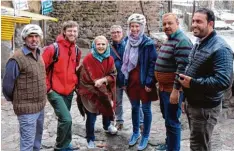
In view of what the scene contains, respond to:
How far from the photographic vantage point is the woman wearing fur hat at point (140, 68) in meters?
4.14

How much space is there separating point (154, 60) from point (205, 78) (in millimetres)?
1254

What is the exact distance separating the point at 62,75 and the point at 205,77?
1819 millimetres

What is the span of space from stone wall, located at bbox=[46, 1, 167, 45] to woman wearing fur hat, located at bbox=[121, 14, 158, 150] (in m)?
8.40

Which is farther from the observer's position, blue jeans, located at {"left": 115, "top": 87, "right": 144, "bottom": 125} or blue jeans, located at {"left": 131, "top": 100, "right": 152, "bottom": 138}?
blue jeans, located at {"left": 115, "top": 87, "right": 144, "bottom": 125}

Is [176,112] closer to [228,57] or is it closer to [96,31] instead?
→ [228,57]

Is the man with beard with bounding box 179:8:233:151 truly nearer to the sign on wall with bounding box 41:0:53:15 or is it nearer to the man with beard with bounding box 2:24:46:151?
the man with beard with bounding box 2:24:46:151

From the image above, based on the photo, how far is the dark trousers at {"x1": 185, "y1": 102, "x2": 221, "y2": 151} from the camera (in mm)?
3051

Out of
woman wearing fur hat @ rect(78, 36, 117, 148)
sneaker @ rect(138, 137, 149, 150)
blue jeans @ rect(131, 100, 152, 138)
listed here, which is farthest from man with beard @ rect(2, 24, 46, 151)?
sneaker @ rect(138, 137, 149, 150)

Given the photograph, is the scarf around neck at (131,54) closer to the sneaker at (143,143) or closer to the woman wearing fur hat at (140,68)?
the woman wearing fur hat at (140,68)

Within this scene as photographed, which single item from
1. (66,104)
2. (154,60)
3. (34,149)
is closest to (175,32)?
(154,60)

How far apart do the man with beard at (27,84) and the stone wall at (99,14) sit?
934 cm

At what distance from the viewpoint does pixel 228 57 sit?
286 cm

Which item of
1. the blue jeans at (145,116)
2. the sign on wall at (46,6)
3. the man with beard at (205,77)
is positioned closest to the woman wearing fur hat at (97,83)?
the blue jeans at (145,116)

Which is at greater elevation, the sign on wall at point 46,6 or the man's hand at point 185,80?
the sign on wall at point 46,6
